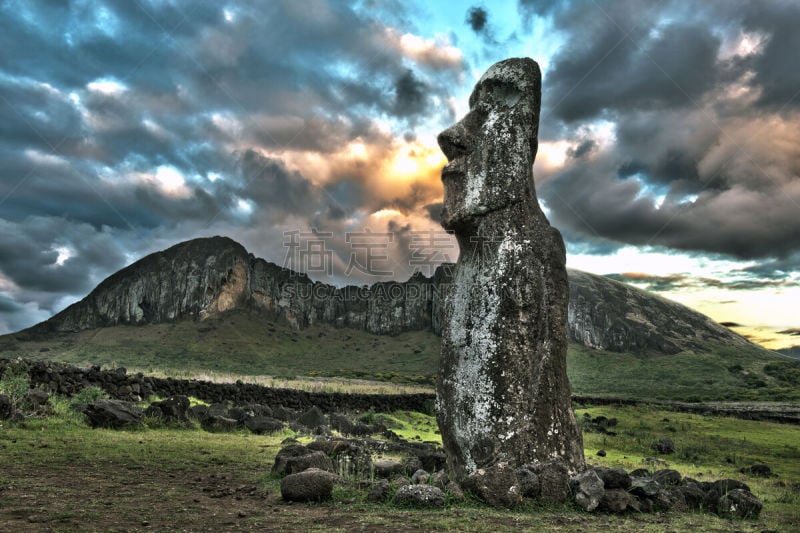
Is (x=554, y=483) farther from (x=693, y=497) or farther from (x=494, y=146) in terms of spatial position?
(x=494, y=146)

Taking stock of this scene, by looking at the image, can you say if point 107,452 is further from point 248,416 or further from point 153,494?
point 248,416

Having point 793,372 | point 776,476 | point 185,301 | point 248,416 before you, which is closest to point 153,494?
point 248,416

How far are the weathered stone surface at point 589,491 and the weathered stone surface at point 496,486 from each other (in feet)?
3.08

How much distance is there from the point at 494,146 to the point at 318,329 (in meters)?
157

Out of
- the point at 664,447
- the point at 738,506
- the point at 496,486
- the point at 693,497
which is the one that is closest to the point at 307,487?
the point at 496,486

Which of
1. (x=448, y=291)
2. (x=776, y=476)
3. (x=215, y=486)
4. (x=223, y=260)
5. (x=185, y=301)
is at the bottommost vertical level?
(x=776, y=476)

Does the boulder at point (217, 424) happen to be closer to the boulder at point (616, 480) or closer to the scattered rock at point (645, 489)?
the boulder at point (616, 480)

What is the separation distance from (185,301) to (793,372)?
14680 cm

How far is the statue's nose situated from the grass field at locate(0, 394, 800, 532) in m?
6.51

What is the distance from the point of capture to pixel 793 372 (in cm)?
9975

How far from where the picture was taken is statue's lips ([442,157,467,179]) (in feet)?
33.8

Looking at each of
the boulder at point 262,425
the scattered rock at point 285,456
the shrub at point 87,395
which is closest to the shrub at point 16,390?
the shrub at point 87,395

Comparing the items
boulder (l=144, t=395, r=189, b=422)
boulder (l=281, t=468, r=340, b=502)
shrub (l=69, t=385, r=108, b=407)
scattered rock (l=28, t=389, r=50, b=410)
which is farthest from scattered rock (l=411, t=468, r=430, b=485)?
shrub (l=69, t=385, r=108, b=407)

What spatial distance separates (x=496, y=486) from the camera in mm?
7418
